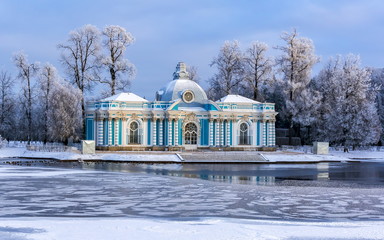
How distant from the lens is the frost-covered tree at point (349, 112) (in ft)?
165

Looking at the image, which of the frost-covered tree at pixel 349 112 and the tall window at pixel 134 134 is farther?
the frost-covered tree at pixel 349 112

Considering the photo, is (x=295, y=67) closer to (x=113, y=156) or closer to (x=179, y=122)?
(x=179, y=122)

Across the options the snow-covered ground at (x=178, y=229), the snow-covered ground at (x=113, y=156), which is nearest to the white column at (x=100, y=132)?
the snow-covered ground at (x=113, y=156)

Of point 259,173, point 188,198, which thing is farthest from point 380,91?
point 188,198

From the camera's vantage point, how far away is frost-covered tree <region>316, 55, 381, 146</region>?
50.4 m

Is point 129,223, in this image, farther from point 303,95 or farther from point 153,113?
point 303,95

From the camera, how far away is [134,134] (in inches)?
1839

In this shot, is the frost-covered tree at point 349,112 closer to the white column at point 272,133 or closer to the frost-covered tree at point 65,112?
the white column at point 272,133

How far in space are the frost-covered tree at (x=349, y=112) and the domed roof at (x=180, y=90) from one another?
13.6 m

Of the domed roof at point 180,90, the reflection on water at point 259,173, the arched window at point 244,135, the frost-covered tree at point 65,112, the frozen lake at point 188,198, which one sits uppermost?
the domed roof at point 180,90

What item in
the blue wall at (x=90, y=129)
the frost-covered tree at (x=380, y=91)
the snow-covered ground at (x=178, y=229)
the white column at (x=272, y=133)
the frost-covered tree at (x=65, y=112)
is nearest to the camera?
the snow-covered ground at (x=178, y=229)

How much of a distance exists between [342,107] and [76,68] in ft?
89.6

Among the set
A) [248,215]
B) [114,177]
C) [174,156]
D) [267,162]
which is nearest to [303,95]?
[267,162]

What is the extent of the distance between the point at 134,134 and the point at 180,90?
6221 millimetres
